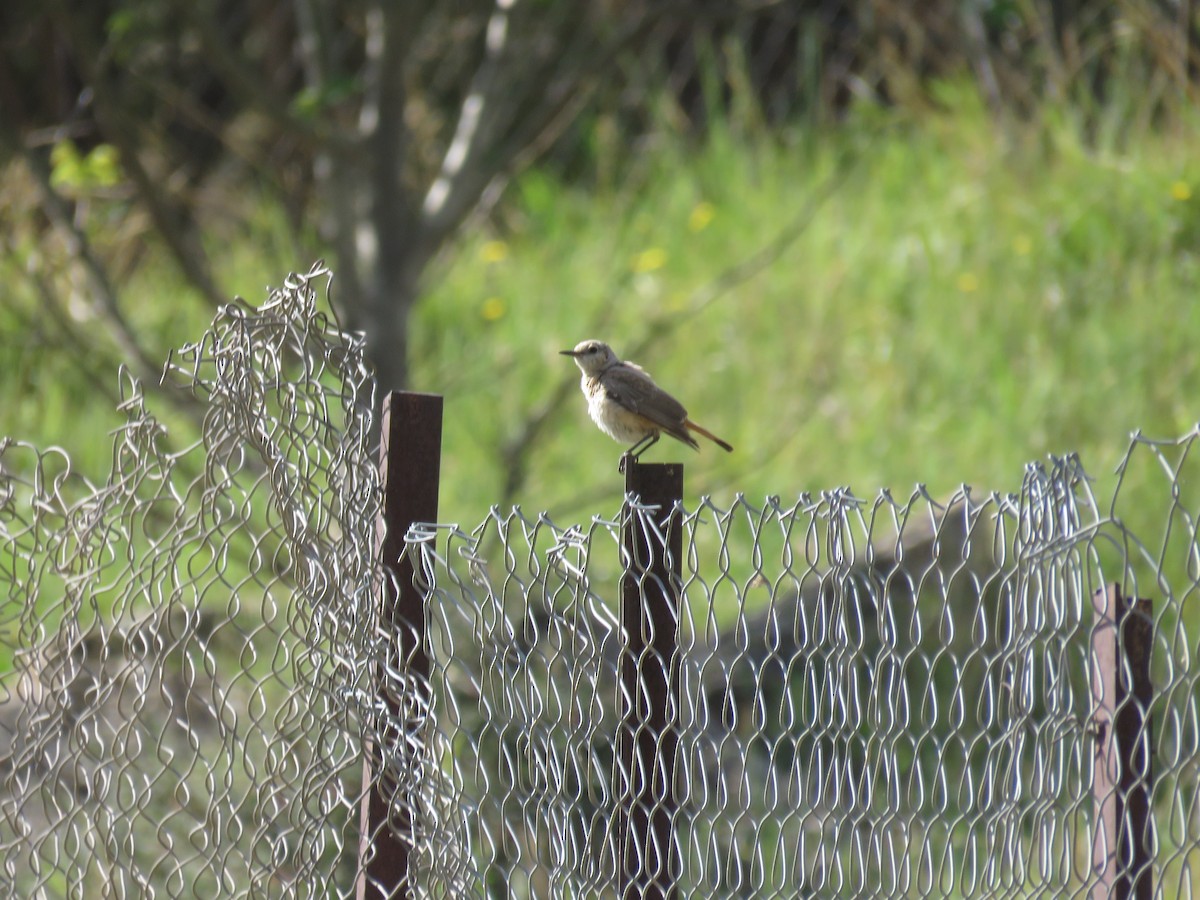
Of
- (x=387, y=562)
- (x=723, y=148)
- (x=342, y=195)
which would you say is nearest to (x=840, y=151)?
(x=723, y=148)

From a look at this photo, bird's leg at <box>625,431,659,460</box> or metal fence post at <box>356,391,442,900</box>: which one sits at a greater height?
bird's leg at <box>625,431,659,460</box>

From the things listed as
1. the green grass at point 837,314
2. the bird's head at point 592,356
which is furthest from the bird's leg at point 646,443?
the green grass at point 837,314

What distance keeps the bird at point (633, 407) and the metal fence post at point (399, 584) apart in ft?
3.91

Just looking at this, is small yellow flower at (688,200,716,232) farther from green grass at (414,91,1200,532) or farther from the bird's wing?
the bird's wing

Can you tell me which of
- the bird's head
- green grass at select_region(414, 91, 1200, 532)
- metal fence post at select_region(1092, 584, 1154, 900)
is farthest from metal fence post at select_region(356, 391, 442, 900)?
green grass at select_region(414, 91, 1200, 532)

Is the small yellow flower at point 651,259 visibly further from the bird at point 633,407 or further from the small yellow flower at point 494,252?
the bird at point 633,407

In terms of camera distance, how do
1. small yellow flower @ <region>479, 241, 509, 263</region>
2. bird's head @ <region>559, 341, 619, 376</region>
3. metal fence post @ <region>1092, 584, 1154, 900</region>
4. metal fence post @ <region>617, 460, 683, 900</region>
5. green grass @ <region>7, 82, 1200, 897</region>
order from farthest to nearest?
small yellow flower @ <region>479, 241, 509, 263</region> < green grass @ <region>7, 82, 1200, 897</region> < bird's head @ <region>559, 341, 619, 376</region> < metal fence post @ <region>1092, 584, 1154, 900</region> < metal fence post @ <region>617, 460, 683, 900</region>

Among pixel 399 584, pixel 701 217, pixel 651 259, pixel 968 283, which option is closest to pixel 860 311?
pixel 968 283

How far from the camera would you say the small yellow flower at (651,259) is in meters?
6.81

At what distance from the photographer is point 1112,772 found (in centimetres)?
245

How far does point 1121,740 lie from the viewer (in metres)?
2.50

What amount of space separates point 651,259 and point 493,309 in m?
0.82

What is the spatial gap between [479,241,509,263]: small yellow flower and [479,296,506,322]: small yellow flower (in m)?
0.43

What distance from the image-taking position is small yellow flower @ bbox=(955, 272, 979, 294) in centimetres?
671
